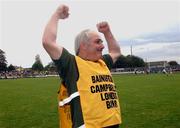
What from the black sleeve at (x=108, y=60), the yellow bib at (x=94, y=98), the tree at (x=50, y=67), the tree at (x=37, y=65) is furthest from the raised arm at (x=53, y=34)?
the tree at (x=37, y=65)

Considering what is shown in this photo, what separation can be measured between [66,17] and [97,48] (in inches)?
17.6

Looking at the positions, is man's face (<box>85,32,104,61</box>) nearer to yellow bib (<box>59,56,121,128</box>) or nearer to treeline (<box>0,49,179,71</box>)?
yellow bib (<box>59,56,121,128</box>)

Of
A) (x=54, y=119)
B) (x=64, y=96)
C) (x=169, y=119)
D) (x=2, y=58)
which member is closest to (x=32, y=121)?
(x=54, y=119)

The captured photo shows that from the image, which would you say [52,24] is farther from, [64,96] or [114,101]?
[114,101]

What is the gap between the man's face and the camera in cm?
445

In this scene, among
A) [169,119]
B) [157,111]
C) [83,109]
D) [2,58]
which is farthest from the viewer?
[2,58]

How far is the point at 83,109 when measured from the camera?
419cm

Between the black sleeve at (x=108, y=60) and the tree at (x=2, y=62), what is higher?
the black sleeve at (x=108, y=60)

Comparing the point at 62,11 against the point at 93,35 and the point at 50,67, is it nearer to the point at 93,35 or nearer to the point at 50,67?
the point at 93,35

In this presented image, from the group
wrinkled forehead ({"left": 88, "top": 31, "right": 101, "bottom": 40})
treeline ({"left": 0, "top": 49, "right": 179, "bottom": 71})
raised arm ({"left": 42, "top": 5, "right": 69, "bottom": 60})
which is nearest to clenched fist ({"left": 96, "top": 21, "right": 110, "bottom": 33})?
wrinkled forehead ({"left": 88, "top": 31, "right": 101, "bottom": 40})

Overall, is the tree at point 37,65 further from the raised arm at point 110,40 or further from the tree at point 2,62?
the raised arm at point 110,40

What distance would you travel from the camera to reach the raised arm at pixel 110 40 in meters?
5.20

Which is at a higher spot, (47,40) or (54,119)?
(47,40)

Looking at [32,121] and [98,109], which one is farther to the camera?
[32,121]
